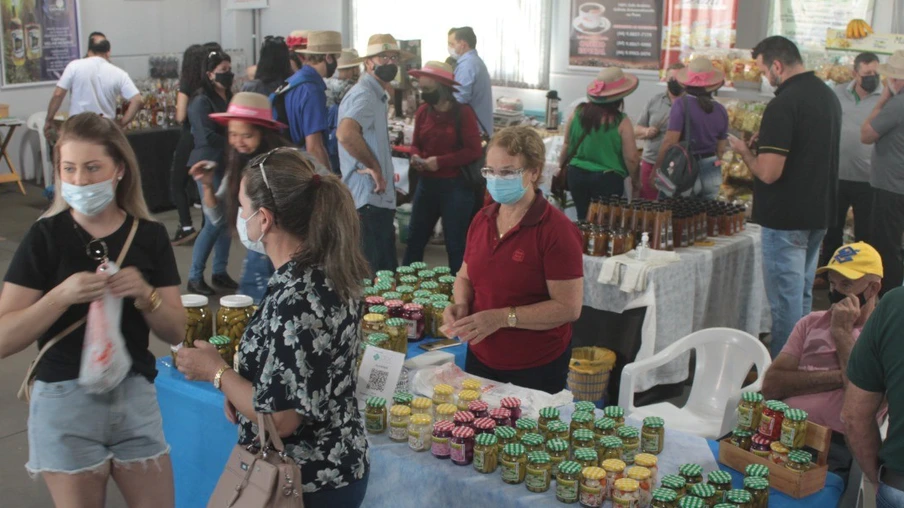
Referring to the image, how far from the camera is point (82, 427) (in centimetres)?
234

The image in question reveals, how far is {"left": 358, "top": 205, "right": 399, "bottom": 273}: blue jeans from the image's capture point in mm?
5277

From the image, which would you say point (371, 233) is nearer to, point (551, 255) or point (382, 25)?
point (551, 255)

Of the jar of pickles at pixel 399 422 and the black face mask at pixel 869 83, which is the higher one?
the black face mask at pixel 869 83

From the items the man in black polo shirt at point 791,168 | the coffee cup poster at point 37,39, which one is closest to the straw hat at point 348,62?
the man in black polo shirt at point 791,168

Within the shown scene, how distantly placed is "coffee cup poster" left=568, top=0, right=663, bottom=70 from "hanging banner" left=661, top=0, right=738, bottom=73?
129mm

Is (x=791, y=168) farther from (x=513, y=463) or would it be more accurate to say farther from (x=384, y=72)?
(x=513, y=463)

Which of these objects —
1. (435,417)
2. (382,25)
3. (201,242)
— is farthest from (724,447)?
(382,25)

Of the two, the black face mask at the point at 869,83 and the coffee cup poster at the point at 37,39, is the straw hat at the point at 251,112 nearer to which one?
the black face mask at the point at 869,83

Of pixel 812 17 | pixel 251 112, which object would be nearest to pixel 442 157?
pixel 251 112

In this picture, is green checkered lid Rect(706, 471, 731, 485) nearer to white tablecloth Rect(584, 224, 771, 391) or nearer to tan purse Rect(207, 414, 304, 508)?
tan purse Rect(207, 414, 304, 508)

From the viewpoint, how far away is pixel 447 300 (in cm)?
360

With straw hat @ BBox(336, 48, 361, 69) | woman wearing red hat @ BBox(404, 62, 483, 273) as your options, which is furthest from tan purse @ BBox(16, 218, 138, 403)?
straw hat @ BBox(336, 48, 361, 69)

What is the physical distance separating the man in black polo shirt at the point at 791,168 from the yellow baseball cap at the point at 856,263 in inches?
72.4

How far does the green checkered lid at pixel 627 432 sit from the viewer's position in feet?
8.26
